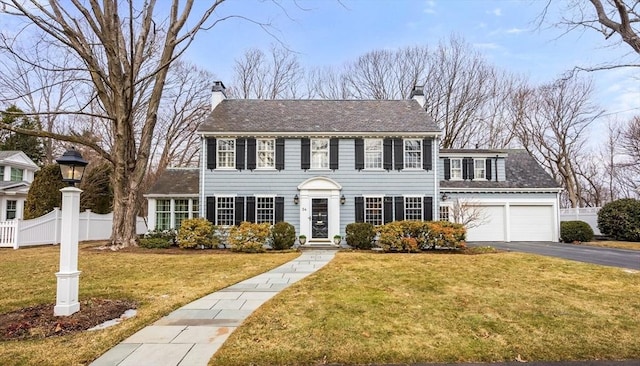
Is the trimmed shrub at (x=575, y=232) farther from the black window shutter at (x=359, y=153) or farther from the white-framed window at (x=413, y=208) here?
the black window shutter at (x=359, y=153)

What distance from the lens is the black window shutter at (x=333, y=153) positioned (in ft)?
53.4

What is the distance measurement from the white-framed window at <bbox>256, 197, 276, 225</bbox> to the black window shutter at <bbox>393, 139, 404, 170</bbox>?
5.72 m

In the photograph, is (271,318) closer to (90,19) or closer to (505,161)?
(90,19)

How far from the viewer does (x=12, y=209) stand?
2108 cm

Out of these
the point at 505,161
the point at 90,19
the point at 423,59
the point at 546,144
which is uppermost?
the point at 423,59

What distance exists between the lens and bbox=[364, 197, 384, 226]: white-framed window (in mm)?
16141

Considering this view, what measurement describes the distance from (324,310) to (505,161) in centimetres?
1880

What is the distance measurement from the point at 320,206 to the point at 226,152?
4.82m

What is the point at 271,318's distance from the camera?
5.22 meters

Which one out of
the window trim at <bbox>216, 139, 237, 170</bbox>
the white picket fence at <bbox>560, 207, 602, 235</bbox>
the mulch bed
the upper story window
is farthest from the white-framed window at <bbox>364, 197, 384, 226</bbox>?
the upper story window

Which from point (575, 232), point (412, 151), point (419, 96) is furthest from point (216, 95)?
point (575, 232)

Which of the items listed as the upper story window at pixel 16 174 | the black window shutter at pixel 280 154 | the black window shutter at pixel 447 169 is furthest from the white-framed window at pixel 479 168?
the upper story window at pixel 16 174

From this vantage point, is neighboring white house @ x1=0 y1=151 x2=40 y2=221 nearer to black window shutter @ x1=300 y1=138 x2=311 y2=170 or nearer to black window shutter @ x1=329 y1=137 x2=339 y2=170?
black window shutter @ x1=300 y1=138 x2=311 y2=170

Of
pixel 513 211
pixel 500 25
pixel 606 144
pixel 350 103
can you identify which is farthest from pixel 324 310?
pixel 606 144
